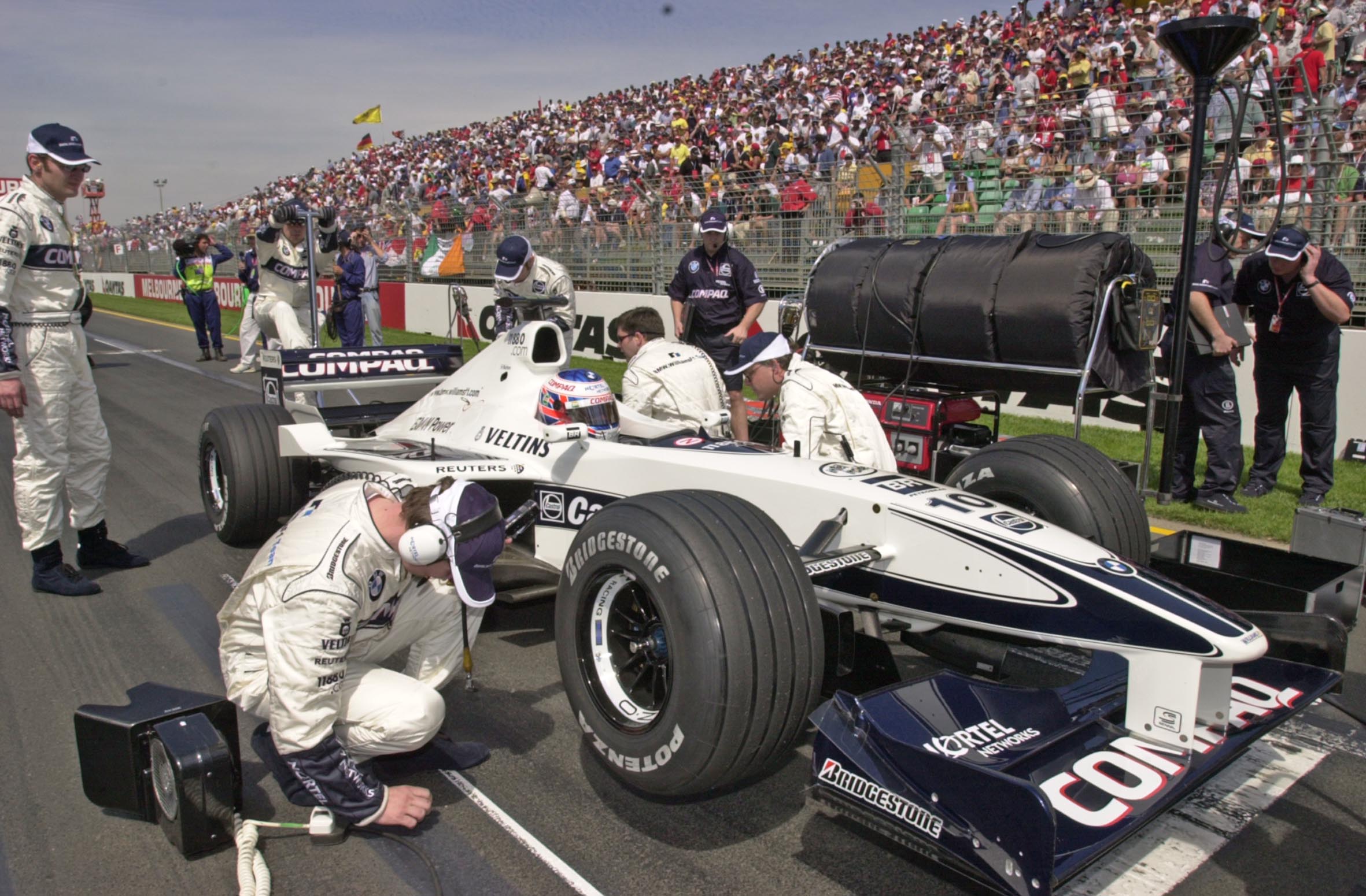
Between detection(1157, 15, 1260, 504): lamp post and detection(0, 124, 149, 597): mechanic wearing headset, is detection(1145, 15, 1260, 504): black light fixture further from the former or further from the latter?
detection(0, 124, 149, 597): mechanic wearing headset

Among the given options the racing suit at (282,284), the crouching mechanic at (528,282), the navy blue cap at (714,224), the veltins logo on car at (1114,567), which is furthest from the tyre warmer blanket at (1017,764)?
the racing suit at (282,284)

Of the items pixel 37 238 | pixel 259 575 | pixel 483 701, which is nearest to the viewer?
pixel 259 575

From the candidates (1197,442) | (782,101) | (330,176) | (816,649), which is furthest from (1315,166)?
(330,176)

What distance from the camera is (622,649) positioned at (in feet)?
10.8

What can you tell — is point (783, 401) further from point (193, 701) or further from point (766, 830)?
point (193, 701)

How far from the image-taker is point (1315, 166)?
8406mm

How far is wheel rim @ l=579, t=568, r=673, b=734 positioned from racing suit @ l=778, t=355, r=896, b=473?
149 cm

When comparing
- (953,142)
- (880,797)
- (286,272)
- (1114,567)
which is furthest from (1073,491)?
(953,142)

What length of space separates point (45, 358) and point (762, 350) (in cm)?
368

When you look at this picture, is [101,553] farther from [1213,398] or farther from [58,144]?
[1213,398]

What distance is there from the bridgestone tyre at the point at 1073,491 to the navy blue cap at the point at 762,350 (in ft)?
3.75

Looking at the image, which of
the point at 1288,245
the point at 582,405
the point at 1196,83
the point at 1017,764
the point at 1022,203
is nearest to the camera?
the point at 1017,764

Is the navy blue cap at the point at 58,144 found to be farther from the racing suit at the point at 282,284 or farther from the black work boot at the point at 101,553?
the racing suit at the point at 282,284

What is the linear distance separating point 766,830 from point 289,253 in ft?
23.9
